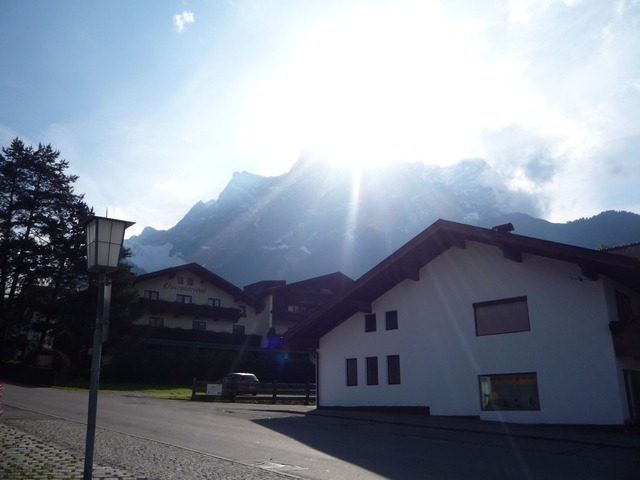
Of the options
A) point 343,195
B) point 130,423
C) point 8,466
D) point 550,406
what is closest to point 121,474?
point 8,466

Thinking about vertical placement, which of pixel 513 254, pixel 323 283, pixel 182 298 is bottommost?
pixel 513 254

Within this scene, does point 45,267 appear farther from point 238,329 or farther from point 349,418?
point 349,418

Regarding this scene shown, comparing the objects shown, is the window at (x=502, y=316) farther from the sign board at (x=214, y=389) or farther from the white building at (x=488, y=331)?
the sign board at (x=214, y=389)

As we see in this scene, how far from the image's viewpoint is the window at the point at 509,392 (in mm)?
20109

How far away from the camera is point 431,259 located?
2409 centimetres

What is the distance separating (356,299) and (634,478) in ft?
51.8

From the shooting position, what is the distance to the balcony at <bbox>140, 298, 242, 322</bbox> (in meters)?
51.8

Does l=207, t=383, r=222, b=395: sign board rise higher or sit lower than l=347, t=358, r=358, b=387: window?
lower

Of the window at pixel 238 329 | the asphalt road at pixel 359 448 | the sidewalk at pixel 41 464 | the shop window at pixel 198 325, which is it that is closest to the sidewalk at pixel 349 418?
the sidewalk at pixel 41 464

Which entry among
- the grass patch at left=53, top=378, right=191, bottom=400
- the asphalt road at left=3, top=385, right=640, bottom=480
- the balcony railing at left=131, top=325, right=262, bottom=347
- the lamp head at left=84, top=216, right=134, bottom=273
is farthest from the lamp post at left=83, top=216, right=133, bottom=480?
the balcony railing at left=131, top=325, right=262, bottom=347

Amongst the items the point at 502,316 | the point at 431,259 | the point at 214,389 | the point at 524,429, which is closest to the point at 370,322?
the point at 431,259

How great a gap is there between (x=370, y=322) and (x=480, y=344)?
5642 millimetres

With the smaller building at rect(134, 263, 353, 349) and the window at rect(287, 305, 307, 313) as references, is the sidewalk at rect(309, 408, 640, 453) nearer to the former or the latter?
the smaller building at rect(134, 263, 353, 349)

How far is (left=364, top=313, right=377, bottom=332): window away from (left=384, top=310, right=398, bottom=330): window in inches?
27.3
